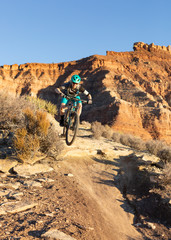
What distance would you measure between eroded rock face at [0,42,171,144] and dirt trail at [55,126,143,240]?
2278 centimetres

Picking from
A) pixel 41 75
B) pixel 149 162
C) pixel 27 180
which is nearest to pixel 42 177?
pixel 27 180

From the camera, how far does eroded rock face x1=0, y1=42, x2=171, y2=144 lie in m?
36.3

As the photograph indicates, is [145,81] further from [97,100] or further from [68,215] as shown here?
[68,215]

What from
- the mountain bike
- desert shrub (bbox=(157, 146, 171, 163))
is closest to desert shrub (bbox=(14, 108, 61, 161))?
the mountain bike

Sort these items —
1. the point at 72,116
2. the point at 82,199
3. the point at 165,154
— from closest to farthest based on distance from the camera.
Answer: the point at 82,199, the point at 72,116, the point at 165,154

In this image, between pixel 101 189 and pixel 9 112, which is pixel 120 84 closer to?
pixel 9 112

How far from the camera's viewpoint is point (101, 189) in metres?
7.17

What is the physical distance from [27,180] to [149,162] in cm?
686

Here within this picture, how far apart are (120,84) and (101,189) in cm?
4425

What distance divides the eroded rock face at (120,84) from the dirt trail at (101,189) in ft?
74.8

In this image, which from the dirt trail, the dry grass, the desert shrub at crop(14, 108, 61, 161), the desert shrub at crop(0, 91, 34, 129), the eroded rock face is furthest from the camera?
the eroded rock face

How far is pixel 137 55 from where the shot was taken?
70.8m

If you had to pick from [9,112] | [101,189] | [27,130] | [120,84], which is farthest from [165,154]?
[120,84]

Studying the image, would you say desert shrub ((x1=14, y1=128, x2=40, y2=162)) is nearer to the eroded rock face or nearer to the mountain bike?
the mountain bike
